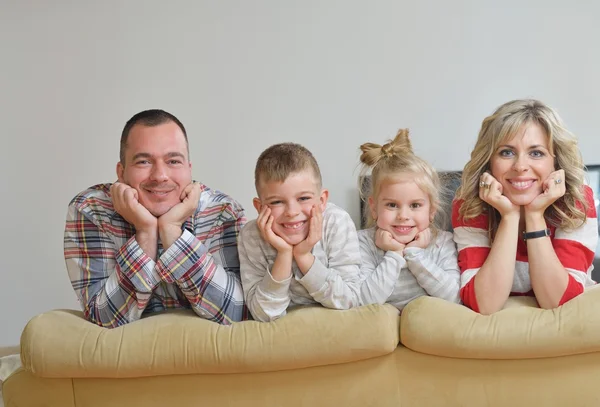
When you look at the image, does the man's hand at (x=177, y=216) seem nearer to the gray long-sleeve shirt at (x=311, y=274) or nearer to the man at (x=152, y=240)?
the man at (x=152, y=240)

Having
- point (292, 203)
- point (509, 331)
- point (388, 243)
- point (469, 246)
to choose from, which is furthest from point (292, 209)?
point (509, 331)

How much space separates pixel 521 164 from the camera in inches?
66.1

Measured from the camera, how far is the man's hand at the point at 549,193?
1653 mm

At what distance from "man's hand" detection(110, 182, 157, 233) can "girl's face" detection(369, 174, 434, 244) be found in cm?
62

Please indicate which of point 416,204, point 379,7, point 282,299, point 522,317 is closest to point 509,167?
point 416,204

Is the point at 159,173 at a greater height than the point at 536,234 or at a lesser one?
greater

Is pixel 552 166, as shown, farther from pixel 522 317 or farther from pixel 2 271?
pixel 2 271

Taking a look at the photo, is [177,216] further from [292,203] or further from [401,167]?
[401,167]

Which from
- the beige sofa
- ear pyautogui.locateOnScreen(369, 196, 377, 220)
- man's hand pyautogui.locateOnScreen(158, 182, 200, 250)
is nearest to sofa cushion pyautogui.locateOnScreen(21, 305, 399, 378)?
the beige sofa

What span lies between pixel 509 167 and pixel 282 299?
690mm

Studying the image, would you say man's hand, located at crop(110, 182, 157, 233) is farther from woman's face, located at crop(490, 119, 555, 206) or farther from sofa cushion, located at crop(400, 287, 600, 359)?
woman's face, located at crop(490, 119, 555, 206)

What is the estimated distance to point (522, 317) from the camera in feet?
5.13

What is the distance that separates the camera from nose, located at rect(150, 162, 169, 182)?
5.53ft

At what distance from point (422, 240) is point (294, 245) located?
37 cm
